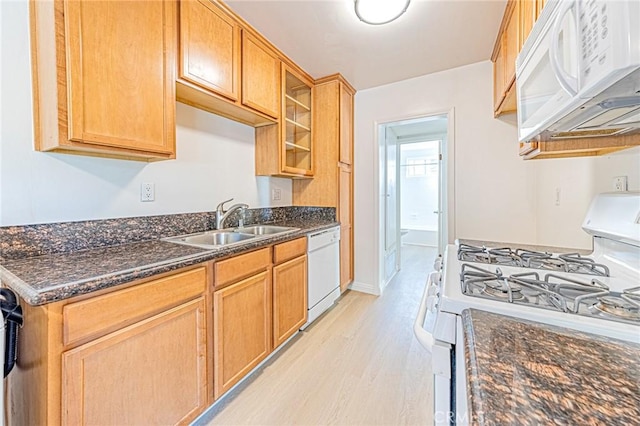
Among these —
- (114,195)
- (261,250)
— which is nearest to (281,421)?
(261,250)

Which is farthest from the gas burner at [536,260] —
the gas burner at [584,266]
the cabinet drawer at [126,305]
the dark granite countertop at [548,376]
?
the cabinet drawer at [126,305]

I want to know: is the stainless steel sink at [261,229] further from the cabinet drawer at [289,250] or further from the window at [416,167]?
the window at [416,167]

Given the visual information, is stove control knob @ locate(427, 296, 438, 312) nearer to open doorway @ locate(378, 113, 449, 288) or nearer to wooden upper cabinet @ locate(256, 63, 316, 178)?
wooden upper cabinet @ locate(256, 63, 316, 178)

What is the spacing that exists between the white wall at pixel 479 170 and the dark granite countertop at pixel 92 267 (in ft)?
6.57

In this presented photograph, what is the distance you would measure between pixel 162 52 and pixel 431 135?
152 inches

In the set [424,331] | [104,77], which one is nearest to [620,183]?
[424,331]

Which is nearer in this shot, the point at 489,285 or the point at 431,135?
the point at 489,285

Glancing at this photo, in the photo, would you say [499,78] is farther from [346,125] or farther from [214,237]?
[214,237]

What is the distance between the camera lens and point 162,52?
1.37 meters

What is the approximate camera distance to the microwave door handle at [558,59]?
0.63 m

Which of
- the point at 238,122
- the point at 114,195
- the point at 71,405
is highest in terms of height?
the point at 238,122

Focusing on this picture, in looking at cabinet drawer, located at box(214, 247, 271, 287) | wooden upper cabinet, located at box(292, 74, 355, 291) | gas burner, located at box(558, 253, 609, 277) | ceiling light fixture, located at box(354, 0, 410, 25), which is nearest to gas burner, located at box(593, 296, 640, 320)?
gas burner, located at box(558, 253, 609, 277)

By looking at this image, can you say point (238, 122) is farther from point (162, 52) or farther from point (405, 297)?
point (405, 297)

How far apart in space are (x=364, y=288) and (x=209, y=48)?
2.64 m
